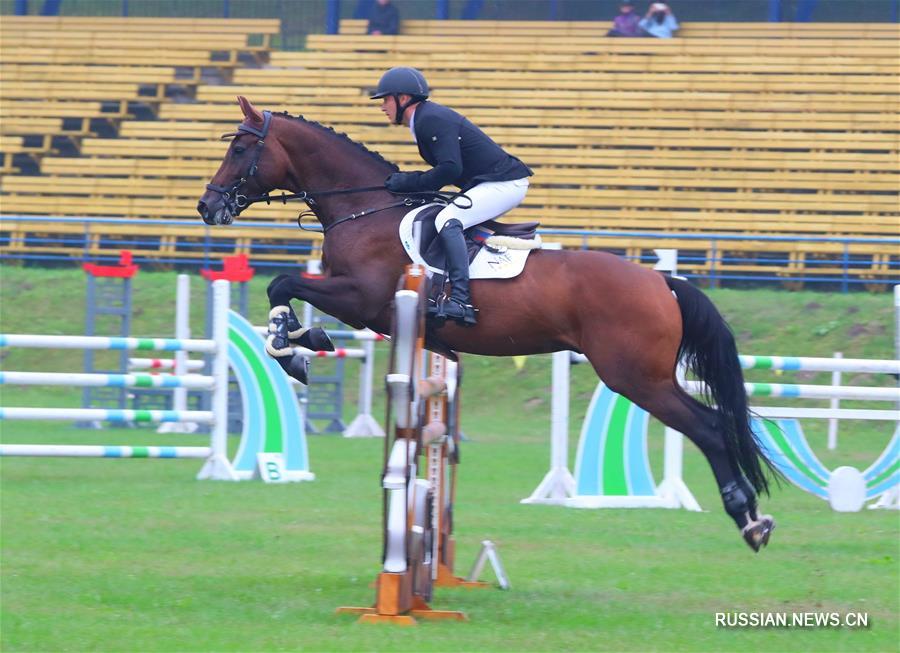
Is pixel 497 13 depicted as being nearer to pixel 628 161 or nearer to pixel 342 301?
pixel 628 161

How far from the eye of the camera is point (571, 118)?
19.7 meters

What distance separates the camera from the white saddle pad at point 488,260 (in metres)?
6.37

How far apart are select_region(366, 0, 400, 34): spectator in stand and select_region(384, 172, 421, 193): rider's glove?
640 inches

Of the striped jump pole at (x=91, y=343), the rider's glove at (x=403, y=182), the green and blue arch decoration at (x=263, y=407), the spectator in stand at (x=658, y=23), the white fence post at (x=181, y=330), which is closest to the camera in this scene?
the rider's glove at (x=403, y=182)

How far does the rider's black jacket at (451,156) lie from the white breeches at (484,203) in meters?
0.04

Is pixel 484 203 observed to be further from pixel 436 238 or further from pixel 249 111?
pixel 249 111

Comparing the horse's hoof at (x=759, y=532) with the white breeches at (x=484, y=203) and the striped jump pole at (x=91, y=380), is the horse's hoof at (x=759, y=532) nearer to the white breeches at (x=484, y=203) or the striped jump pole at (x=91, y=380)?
the white breeches at (x=484, y=203)

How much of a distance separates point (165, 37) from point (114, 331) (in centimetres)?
780

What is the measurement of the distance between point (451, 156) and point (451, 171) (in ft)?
0.23

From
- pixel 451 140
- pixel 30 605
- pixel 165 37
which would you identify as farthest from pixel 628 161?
pixel 30 605

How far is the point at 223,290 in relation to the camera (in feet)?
31.4

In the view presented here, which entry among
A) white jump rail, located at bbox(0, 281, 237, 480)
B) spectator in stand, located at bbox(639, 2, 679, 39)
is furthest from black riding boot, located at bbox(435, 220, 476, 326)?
spectator in stand, located at bbox(639, 2, 679, 39)

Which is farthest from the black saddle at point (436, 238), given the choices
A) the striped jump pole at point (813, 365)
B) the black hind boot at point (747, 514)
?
the striped jump pole at point (813, 365)

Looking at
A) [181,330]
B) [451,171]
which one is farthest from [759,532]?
[181,330]
